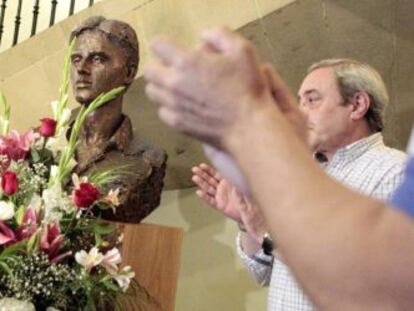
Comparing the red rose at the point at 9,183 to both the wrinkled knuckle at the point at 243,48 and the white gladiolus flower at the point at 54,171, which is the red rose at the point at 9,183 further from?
the wrinkled knuckle at the point at 243,48

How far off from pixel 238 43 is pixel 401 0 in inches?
86.0

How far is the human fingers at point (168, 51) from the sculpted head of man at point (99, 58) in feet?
5.67

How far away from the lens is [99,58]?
2.29 m

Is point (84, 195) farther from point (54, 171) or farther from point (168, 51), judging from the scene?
point (168, 51)

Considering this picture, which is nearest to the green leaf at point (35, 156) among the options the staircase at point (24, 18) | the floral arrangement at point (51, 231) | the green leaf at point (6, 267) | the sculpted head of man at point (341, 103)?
the floral arrangement at point (51, 231)

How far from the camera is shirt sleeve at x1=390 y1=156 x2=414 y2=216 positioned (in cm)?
55

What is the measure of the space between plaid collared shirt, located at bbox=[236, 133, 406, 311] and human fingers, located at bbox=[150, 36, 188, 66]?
3.54 feet

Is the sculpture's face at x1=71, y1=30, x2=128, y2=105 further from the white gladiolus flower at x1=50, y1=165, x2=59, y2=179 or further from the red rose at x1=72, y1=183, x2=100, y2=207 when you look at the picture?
the red rose at x1=72, y1=183, x2=100, y2=207

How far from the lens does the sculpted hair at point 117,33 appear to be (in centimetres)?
233

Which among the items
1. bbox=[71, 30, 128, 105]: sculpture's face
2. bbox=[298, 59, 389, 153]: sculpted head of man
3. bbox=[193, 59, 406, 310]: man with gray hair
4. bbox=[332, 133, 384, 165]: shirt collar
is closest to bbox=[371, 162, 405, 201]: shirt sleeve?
bbox=[193, 59, 406, 310]: man with gray hair

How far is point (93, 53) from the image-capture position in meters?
2.29

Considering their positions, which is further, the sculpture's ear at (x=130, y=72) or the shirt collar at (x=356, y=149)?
the sculpture's ear at (x=130, y=72)

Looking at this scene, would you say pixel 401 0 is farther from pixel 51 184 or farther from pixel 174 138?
pixel 51 184

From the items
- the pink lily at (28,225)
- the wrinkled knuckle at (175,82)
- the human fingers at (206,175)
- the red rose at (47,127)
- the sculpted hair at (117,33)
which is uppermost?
the sculpted hair at (117,33)
